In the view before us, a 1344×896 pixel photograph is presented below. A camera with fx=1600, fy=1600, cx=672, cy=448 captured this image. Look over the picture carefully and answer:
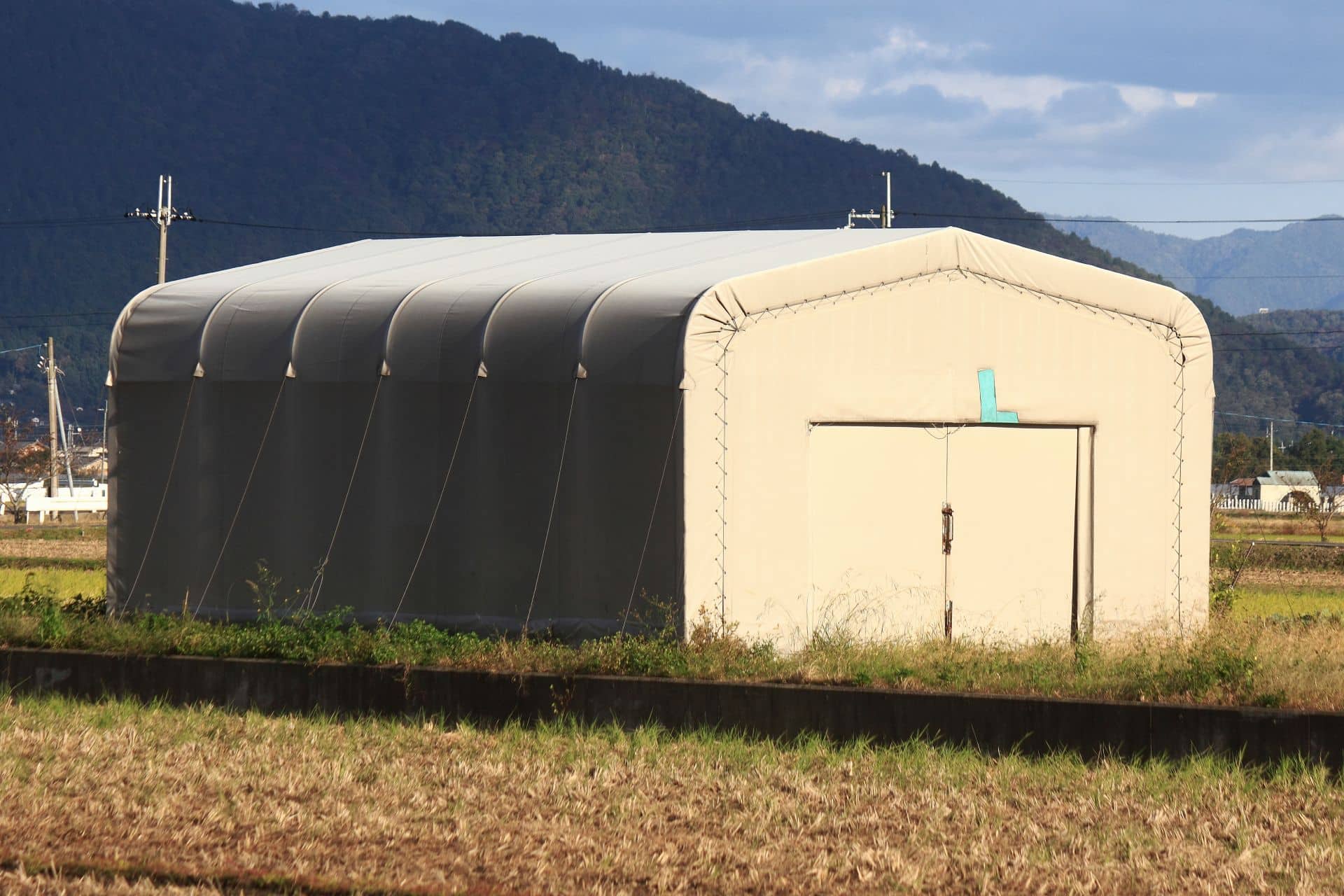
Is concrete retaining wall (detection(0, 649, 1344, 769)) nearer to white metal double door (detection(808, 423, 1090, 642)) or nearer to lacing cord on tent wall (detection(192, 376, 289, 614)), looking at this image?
lacing cord on tent wall (detection(192, 376, 289, 614))

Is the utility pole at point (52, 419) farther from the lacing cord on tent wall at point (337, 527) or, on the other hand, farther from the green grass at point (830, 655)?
the green grass at point (830, 655)

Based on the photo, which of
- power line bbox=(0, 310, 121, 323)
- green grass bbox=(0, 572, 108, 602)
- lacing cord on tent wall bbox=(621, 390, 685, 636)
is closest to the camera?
lacing cord on tent wall bbox=(621, 390, 685, 636)

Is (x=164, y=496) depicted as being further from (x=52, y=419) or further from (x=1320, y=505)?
(x=52, y=419)

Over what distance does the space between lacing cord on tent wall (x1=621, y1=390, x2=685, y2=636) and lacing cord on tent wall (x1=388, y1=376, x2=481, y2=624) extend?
80.9 inches

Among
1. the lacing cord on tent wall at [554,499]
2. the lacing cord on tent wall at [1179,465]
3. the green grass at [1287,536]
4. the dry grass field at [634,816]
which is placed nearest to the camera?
the dry grass field at [634,816]

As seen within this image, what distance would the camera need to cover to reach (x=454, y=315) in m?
14.8

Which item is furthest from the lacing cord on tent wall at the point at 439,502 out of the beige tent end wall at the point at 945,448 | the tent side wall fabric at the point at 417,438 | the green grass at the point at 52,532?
the green grass at the point at 52,532

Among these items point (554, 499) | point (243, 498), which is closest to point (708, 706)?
point (554, 499)

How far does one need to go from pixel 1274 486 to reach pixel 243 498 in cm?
8206

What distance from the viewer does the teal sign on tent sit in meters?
15.5

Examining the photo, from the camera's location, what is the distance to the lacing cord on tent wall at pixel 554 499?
14.2 metres

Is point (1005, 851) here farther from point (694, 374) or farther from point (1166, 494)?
point (1166, 494)

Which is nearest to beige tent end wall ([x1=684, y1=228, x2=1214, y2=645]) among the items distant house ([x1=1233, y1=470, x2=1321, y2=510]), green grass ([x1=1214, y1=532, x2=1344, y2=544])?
green grass ([x1=1214, y1=532, x2=1344, y2=544])

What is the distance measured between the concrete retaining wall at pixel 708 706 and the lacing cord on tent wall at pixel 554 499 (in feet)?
6.08
